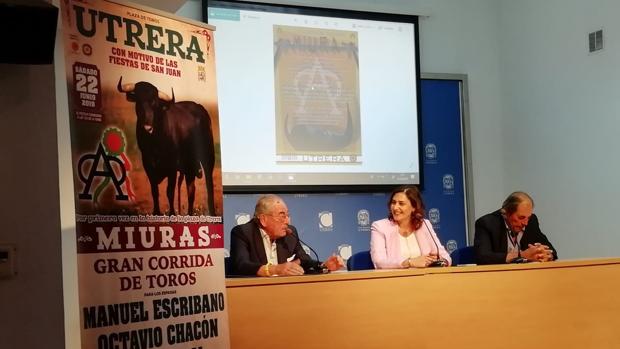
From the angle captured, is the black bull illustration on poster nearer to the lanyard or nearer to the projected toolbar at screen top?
the lanyard

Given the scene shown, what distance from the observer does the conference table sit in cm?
244

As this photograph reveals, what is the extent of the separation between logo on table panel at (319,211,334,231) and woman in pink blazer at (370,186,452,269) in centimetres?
128

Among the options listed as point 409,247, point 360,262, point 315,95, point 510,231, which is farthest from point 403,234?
point 315,95

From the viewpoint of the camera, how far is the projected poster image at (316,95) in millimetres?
4754

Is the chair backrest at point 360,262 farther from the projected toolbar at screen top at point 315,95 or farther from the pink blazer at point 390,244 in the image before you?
the projected toolbar at screen top at point 315,95

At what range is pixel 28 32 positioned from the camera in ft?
5.38

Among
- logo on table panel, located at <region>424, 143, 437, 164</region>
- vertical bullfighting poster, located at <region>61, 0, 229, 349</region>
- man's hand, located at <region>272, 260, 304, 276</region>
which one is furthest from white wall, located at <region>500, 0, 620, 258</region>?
vertical bullfighting poster, located at <region>61, 0, 229, 349</region>

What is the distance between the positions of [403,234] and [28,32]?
93.1 inches

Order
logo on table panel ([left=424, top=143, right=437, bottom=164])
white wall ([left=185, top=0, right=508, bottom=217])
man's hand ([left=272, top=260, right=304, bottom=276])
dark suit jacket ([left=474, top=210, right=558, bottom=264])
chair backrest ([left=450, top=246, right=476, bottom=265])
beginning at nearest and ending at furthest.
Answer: man's hand ([left=272, top=260, right=304, bottom=276]) < dark suit jacket ([left=474, top=210, right=558, bottom=264]) < chair backrest ([left=450, top=246, right=476, bottom=265]) < logo on table panel ([left=424, top=143, right=437, bottom=164]) < white wall ([left=185, top=0, right=508, bottom=217])

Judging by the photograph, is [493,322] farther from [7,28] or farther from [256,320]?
[7,28]

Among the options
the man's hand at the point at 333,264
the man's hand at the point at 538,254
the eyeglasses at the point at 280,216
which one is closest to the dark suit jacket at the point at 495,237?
the man's hand at the point at 538,254

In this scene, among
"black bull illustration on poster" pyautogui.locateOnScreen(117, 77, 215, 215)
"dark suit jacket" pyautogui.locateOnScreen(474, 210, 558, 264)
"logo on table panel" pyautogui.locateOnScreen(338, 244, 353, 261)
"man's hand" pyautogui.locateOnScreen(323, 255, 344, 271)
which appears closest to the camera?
"black bull illustration on poster" pyautogui.locateOnScreen(117, 77, 215, 215)

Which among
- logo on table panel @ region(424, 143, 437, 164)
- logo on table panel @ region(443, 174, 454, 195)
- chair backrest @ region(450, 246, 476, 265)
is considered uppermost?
logo on table panel @ region(424, 143, 437, 164)

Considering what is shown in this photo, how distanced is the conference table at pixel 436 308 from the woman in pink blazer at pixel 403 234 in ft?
2.06
